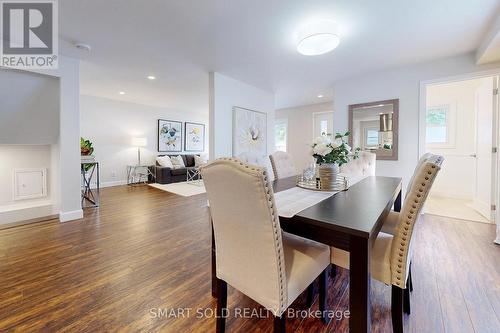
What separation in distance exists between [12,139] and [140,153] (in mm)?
3625

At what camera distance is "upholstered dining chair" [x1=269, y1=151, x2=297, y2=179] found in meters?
2.44

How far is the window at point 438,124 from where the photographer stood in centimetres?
441

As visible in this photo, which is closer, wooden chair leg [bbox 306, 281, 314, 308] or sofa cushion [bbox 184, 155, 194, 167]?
wooden chair leg [bbox 306, 281, 314, 308]

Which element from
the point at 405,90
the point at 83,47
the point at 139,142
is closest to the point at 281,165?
the point at 405,90

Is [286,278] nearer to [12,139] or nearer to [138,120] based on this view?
[12,139]

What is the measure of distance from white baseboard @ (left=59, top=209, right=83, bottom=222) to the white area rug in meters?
1.86

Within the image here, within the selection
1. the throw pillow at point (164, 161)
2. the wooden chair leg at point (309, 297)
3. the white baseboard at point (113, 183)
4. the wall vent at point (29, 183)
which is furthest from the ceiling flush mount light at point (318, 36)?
the white baseboard at point (113, 183)

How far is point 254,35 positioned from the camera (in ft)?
8.00

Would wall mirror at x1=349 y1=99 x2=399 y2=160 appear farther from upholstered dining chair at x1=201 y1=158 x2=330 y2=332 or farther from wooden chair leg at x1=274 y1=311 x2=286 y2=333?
wooden chair leg at x1=274 y1=311 x2=286 y2=333

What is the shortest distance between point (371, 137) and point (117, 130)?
610 centimetres

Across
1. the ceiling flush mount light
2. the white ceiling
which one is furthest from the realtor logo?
the ceiling flush mount light

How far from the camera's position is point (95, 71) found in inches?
142

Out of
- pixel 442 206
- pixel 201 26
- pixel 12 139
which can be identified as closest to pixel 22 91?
pixel 12 139

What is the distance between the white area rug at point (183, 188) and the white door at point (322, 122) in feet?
11.9
